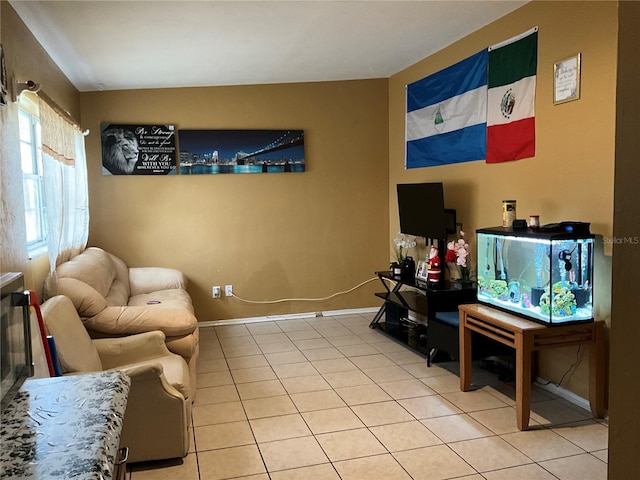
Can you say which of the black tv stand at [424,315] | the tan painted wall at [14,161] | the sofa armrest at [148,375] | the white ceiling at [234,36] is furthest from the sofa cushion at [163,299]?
the white ceiling at [234,36]

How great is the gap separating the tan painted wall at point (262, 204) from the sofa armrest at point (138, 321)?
2147 millimetres

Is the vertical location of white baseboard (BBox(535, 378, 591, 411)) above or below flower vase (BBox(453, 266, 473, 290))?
below

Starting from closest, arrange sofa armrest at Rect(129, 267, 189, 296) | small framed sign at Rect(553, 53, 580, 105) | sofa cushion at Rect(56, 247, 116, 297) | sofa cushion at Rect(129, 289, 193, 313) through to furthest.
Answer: small framed sign at Rect(553, 53, 580, 105), sofa cushion at Rect(56, 247, 116, 297), sofa cushion at Rect(129, 289, 193, 313), sofa armrest at Rect(129, 267, 189, 296)

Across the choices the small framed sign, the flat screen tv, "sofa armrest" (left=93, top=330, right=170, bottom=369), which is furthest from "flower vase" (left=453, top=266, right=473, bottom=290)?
"sofa armrest" (left=93, top=330, right=170, bottom=369)

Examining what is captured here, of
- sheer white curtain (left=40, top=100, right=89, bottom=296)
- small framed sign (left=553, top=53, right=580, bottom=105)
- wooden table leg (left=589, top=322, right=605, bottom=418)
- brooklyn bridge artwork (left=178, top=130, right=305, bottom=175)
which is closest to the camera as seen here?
wooden table leg (left=589, top=322, right=605, bottom=418)

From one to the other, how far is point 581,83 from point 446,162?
63.2 inches

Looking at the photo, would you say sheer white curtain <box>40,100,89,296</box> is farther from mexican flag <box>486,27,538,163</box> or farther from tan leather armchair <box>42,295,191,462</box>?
mexican flag <box>486,27,538,163</box>

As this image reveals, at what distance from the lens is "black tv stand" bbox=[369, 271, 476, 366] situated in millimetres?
3984

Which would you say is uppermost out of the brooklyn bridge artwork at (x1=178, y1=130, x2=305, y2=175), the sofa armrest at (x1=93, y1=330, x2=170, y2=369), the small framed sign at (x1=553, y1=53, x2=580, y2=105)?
the small framed sign at (x1=553, y1=53, x2=580, y2=105)

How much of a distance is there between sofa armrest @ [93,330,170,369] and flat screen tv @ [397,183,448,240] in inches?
A: 96.0

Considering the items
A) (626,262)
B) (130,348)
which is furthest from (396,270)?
(626,262)

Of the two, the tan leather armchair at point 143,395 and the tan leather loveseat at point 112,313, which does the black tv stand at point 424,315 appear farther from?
the tan leather armchair at point 143,395

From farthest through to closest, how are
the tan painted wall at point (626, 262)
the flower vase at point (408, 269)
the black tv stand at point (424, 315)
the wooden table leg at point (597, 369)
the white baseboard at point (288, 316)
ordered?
the white baseboard at point (288, 316) < the flower vase at point (408, 269) < the black tv stand at point (424, 315) < the wooden table leg at point (597, 369) < the tan painted wall at point (626, 262)

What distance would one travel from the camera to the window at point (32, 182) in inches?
143
